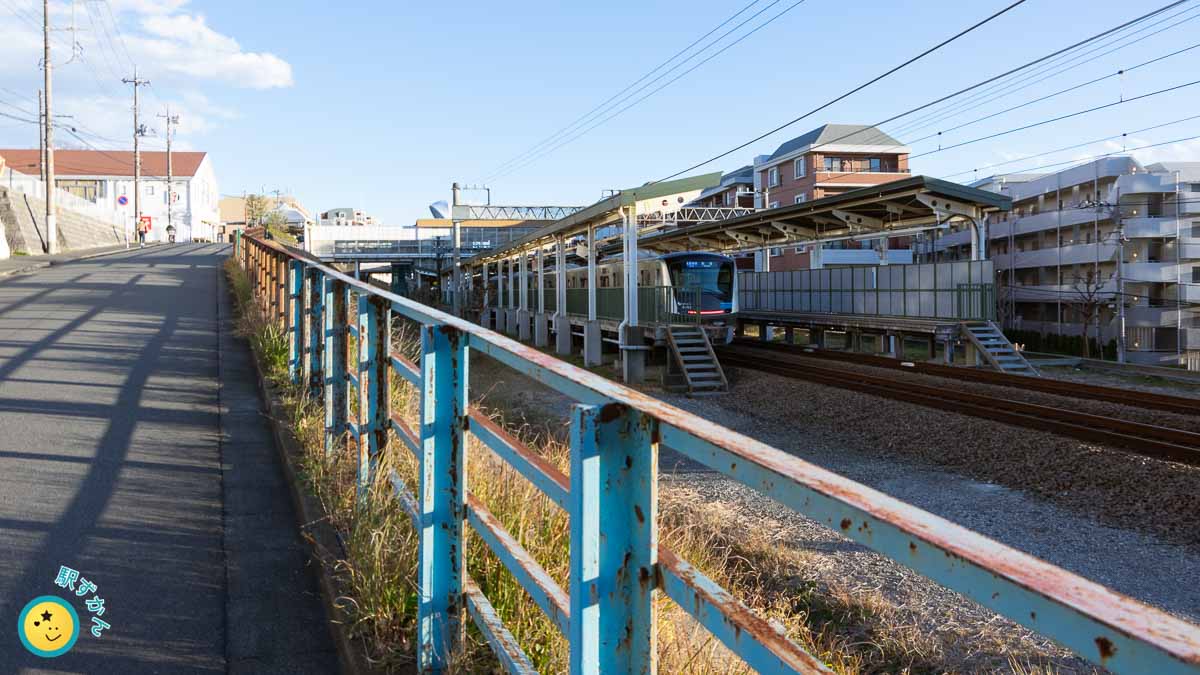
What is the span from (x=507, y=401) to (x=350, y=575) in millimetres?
12688

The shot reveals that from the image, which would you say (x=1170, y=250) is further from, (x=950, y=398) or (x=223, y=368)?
(x=223, y=368)

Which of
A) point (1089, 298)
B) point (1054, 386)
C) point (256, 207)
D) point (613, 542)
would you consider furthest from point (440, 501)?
point (256, 207)

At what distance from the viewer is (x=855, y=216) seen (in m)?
25.0

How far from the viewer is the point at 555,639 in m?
3.26

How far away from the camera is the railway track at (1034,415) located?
1155 centimetres

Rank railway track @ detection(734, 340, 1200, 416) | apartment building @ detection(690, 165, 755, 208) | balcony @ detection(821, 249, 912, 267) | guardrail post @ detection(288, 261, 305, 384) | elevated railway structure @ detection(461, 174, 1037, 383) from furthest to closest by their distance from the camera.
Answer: apartment building @ detection(690, 165, 755, 208)
balcony @ detection(821, 249, 912, 267)
elevated railway structure @ detection(461, 174, 1037, 383)
railway track @ detection(734, 340, 1200, 416)
guardrail post @ detection(288, 261, 305, 384)

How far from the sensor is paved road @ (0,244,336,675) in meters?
3.77

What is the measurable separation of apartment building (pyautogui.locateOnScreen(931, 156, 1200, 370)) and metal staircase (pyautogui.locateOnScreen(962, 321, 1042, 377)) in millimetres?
16013

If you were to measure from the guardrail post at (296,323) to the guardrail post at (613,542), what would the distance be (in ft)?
21.1

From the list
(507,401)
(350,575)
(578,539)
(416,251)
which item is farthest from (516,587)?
(416,251)

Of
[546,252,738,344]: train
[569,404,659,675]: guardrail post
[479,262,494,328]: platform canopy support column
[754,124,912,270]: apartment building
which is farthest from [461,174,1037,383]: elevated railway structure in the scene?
[754,124,912,270]: apartment building

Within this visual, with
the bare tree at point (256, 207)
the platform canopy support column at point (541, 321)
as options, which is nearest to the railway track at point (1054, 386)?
the platform canopy support column at point (541, 321)

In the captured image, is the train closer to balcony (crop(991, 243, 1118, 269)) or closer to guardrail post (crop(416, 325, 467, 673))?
guardrail post (crop(416, 325, 467, 673))

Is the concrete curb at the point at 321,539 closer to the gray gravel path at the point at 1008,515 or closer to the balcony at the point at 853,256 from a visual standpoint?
the gray gravel path at the point at 1008,515
